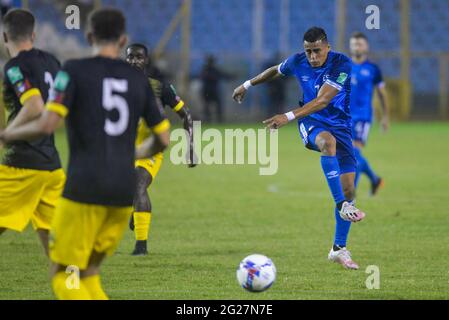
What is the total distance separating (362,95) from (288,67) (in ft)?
20.5

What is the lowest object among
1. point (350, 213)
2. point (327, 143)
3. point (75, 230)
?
point (350, 213)

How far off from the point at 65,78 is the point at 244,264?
2606mm

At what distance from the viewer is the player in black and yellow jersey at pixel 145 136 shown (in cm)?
998

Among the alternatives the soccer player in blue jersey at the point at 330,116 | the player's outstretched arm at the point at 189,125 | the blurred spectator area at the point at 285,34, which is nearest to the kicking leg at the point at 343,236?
the soccer player in blue jersey at the point at 330,116

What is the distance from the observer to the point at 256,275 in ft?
25.1

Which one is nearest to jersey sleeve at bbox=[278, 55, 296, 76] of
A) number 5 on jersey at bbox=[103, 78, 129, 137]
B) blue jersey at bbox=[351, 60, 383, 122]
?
number 5 on jersey at bbox=[103, 78, 129, 137]

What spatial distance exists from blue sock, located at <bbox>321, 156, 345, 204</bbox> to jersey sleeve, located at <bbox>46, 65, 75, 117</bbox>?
4.46 m

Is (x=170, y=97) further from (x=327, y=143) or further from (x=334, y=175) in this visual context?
(x=334, y=175)

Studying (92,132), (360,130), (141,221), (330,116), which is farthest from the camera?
(360,130)

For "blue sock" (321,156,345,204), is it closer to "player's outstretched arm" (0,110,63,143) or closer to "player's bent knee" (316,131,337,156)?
"player's bent knee" (316,131,337,156)

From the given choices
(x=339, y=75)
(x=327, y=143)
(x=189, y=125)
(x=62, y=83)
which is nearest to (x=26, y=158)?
(x=62, y=83)

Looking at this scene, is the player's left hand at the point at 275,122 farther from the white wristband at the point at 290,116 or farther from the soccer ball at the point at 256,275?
the soccer ball at the point at 256,275
